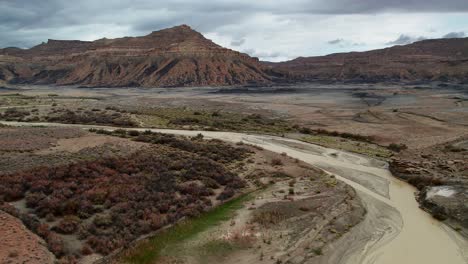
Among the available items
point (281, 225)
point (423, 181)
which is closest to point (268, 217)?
point (281, 225)

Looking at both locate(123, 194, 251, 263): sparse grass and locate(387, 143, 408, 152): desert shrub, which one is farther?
locate(387, 143, 408, 152): desert shrub

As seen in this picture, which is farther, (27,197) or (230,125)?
(230,125)

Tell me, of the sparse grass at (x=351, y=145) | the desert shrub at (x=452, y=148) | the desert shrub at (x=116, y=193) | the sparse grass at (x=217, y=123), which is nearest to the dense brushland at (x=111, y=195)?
the desert shrub at (x=116, y=193)

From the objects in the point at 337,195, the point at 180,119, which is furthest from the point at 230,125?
the point at 337,195

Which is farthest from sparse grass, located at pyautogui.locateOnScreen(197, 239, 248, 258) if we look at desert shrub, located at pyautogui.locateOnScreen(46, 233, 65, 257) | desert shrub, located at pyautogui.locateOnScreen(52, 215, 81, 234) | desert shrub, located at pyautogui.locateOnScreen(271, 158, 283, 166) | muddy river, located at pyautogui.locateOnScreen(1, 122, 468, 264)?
desert shrub, located at pyautogui.locateOnScreen(271, 158, 283, 166)

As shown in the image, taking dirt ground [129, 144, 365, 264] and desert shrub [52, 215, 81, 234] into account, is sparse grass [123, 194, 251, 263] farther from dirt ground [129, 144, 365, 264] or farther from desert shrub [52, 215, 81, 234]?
desert shrub [52, 215, 81, 234]

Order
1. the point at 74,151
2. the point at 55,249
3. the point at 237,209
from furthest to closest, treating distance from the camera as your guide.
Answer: the point at 74,151 < the point at 237,209 < the point at 55,249

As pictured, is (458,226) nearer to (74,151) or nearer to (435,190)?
(435,190)
